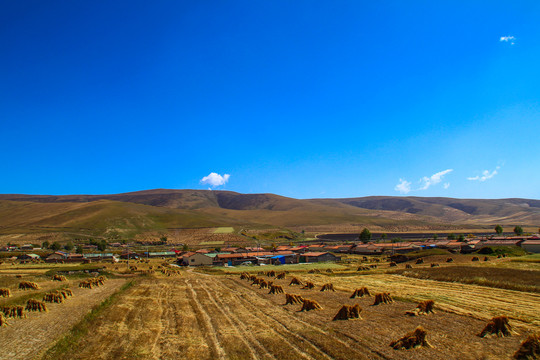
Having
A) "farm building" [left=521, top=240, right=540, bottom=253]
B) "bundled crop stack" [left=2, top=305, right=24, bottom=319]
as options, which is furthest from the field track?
"farm building" [left=521, top=240, right=540, bottom=253]

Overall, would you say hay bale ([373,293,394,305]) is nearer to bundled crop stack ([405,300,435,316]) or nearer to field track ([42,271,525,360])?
field track ([42,271,525,360])

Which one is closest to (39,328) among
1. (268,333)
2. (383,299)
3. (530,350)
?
(268,333)

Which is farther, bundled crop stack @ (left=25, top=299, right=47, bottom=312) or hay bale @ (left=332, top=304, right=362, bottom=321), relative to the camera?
bundled crop stack @ (left=25, top=299, right=47, bottom=312)

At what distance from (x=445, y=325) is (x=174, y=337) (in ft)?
52.2

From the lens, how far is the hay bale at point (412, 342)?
15.3 meters

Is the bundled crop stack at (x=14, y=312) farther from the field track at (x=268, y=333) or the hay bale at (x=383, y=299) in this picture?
the hay bale at (x=383, y=299)

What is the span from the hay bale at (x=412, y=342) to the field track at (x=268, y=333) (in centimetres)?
41

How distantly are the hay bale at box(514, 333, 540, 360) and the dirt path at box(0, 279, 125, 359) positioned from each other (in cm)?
2205

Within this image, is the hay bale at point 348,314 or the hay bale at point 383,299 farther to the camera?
the hay bale at point 383,299

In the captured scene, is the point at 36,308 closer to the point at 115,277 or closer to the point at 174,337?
the point at 174,337

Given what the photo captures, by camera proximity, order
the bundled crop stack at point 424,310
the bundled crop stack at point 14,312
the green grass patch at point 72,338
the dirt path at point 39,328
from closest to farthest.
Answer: the green grass patch at point 72,338 < the dirt path at point 39,328 < the bundled crop stack at point 424,310 < the bundled crop stack at point 14,312

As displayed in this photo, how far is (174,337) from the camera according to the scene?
1856cm

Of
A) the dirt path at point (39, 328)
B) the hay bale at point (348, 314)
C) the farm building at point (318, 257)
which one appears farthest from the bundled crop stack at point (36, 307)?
the farm building at point (318, 257)

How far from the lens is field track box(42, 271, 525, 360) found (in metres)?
15.2
